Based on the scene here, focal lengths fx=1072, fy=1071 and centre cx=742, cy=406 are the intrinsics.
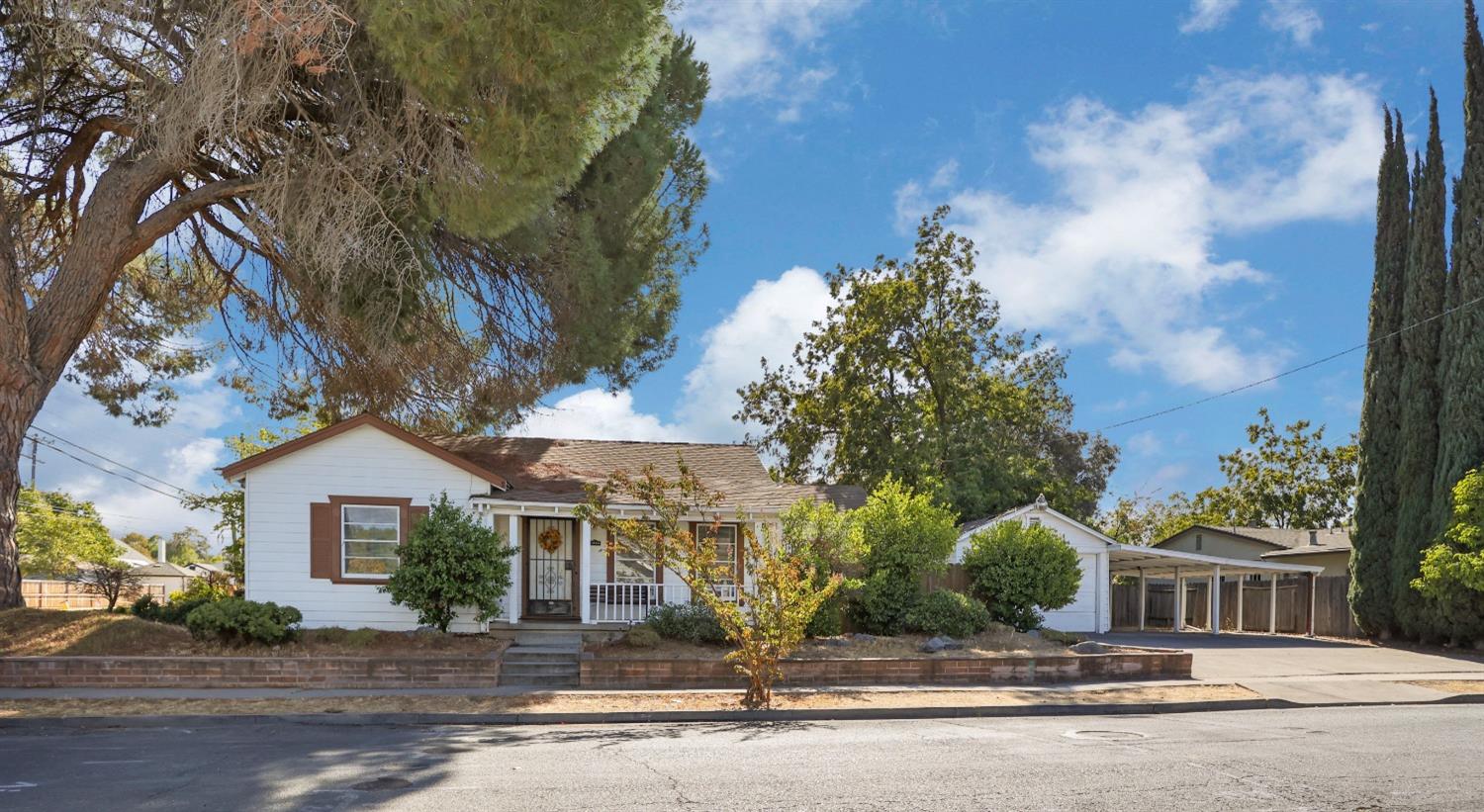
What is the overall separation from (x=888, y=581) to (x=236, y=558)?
49.5 ft

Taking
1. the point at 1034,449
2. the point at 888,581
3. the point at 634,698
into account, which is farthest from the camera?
the point at 1034,449

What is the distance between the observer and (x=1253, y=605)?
1262 inches

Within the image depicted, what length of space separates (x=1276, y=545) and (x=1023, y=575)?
16656 millimetres

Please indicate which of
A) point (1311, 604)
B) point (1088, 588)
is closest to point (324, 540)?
point (1088, 588)

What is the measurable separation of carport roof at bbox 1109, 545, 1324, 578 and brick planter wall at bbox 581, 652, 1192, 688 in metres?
10.9

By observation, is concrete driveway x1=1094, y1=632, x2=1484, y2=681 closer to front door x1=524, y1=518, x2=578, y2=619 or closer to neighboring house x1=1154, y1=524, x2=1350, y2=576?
neighboring house x1=1154, y1=524, x2=1350, y2=576

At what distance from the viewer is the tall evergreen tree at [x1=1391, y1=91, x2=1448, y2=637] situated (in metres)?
24.2

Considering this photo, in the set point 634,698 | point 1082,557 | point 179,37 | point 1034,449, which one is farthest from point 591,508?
point 1034,449

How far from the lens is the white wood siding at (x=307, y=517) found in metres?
18.4

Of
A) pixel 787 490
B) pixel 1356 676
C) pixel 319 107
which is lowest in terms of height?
pixel 1356 676

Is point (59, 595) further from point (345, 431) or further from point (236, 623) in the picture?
point (236, 623)

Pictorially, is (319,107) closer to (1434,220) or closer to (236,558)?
(236,558)

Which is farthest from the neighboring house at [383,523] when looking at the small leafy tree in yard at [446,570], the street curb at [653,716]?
the street curb at [653,716]

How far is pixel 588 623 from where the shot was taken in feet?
63.8
